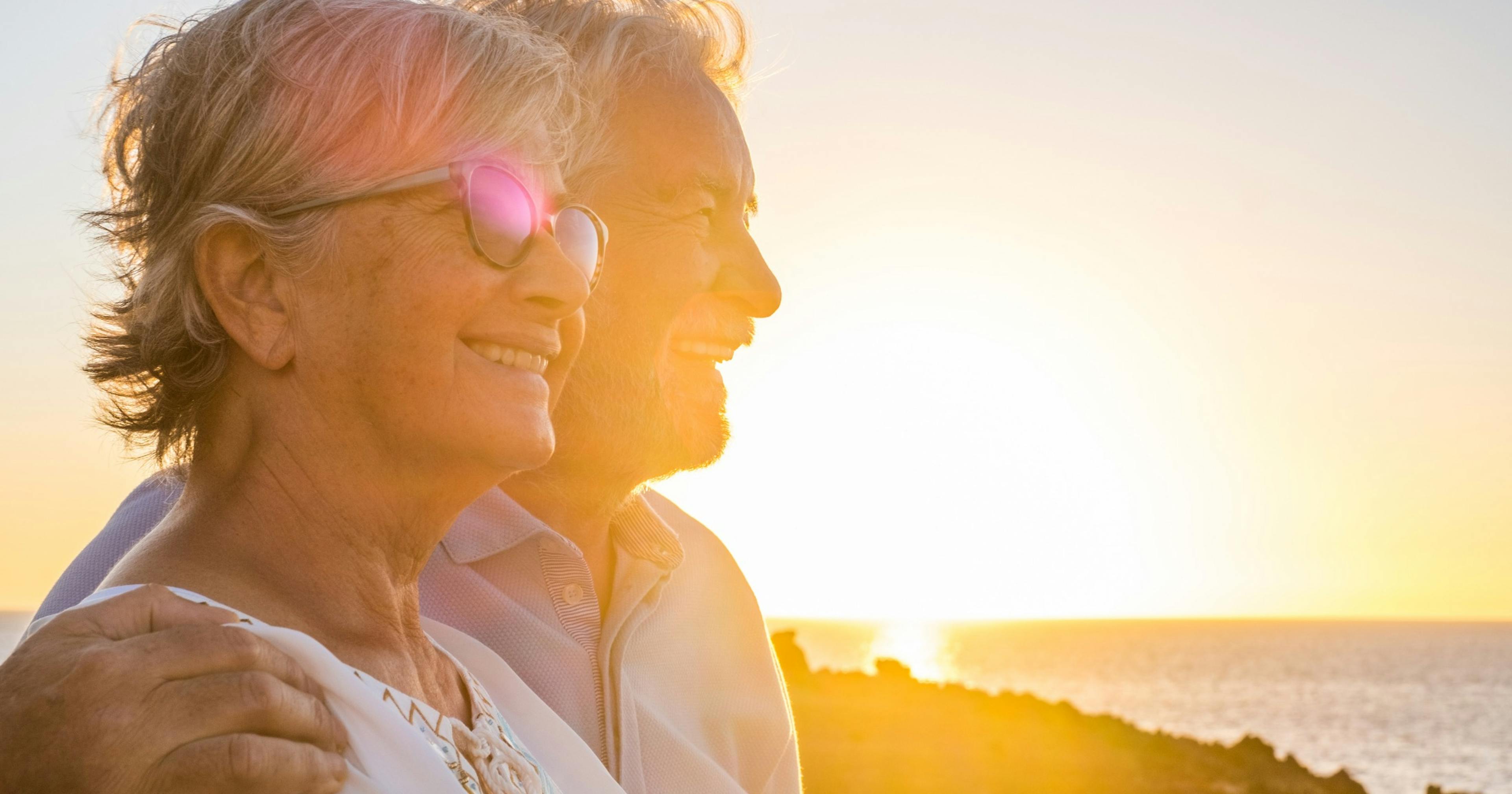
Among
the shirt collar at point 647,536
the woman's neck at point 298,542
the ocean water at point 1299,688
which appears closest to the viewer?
the woman's neck at point 298,542

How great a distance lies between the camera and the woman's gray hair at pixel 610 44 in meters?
3.22

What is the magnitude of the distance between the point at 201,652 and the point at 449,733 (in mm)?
582

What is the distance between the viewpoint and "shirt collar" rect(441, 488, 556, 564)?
2852 millimetres

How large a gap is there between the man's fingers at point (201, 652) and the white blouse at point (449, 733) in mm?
53

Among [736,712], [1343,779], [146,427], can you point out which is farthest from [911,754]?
[146,427]

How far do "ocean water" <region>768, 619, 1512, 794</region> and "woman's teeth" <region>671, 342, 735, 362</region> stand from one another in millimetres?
46161

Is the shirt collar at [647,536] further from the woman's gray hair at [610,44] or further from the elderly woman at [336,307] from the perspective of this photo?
the elderly woman at [336,307]

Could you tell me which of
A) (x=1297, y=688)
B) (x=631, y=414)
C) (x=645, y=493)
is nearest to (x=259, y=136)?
(x=631, y=414)

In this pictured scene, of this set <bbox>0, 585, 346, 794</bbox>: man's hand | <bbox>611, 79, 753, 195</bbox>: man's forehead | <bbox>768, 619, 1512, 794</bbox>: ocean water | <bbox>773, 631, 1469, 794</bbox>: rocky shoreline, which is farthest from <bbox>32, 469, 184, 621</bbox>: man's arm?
<bbox>768, 619, 1512, 794</bbox>: ocean water

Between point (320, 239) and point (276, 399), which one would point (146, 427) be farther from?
point (320, 239)

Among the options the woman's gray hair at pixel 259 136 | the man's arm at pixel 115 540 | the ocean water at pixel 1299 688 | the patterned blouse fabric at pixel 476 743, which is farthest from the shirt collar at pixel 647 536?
the ocean water at pixel 1299 688

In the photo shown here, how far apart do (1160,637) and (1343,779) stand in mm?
168533

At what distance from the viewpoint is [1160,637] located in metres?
188

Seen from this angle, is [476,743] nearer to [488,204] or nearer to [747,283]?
[488,204]
